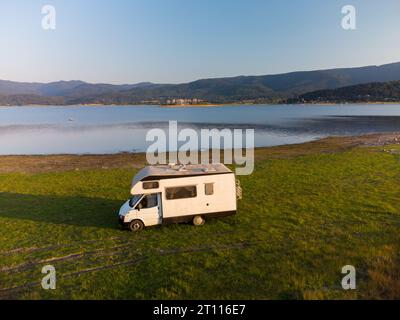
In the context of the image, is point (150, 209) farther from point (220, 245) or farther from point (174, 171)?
point (220, 245)

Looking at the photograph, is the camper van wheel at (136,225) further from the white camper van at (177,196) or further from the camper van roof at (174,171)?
the camper van roof at (174,171)

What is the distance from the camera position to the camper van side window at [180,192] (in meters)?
16.4

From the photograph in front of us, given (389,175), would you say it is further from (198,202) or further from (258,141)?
(258,141)

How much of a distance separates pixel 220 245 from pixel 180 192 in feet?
11.9

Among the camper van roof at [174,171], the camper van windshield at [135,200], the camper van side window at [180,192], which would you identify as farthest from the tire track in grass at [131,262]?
the camper van roof at [174,171]

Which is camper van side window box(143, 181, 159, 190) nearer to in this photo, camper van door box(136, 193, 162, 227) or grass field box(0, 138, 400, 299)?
camper van door box(136, 193, 162, 227)

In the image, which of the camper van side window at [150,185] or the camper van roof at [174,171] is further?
the camper van roof at [174,171]

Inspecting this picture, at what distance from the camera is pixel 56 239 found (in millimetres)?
15992

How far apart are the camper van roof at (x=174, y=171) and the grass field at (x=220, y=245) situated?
2953 millimetres

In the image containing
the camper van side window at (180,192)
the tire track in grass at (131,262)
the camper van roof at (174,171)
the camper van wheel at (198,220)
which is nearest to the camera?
the tire track in grass at (131,262)

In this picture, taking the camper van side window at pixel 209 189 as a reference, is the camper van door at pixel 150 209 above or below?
below

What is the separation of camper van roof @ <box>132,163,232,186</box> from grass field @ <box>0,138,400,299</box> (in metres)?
2.95
